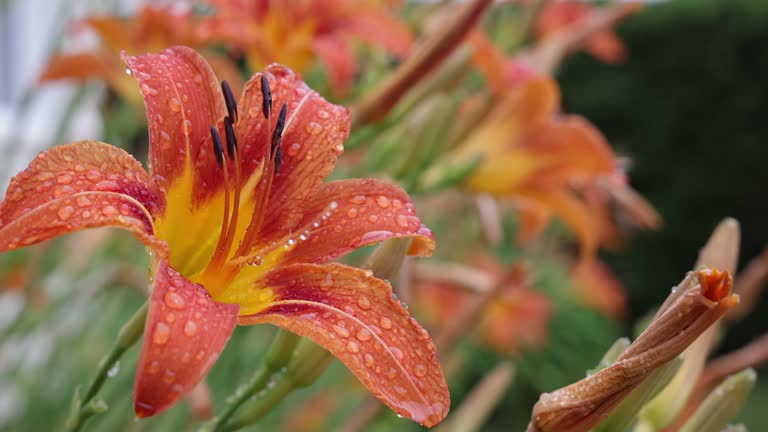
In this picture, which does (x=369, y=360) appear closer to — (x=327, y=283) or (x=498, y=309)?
(x=327, y=283)

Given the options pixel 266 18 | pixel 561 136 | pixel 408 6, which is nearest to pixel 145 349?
pixel 266 18

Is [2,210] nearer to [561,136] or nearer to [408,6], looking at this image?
[561,136]

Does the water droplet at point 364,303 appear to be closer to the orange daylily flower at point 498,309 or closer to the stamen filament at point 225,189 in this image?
the stamen filament at point 225,189

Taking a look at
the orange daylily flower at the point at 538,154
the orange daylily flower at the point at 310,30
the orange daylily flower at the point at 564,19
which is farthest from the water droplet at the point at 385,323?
the orange daylily flower at the point at 564,19

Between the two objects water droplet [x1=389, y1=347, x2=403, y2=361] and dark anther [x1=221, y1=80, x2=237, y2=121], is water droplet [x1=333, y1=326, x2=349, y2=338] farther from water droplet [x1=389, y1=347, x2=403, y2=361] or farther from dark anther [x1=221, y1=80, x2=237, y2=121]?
dark anther [x1=221, y1=80, x2=237, y2=121]

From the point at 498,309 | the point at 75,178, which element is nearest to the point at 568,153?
the point at 75,178

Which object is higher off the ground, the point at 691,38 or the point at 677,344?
the point at 677,344
